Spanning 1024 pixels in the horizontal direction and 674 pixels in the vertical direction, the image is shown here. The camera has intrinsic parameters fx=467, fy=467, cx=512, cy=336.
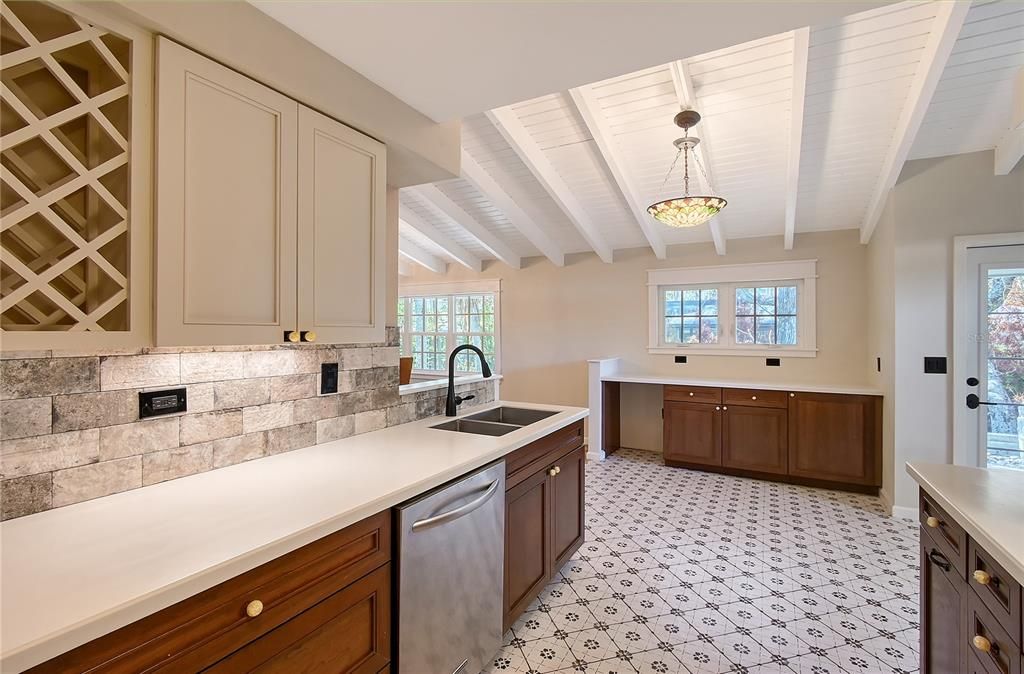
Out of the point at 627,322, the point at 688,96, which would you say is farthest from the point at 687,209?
the point at 627,322

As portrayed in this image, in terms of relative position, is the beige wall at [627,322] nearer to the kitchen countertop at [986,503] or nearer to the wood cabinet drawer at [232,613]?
the kitchen countertop at [986,503]

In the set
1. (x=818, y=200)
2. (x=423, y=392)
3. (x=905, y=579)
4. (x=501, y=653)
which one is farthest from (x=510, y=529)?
(x=818, y=200)

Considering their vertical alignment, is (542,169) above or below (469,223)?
above

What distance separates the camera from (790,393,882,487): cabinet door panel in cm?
392

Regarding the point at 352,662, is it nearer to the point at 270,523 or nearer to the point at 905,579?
the point at 270,523

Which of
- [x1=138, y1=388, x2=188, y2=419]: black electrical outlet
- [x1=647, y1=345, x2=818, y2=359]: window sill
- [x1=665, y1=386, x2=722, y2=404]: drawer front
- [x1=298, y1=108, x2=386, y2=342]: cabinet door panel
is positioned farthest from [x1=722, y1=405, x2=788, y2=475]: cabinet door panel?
[x1=138, y1=388, x2=188, y2=419]: black electrical outlet

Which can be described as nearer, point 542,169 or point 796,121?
point 796,121

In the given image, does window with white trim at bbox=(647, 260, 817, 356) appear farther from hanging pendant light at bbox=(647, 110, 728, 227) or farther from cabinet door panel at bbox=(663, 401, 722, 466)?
hanging pendant light at bbox=(647, 110, 728, 227)

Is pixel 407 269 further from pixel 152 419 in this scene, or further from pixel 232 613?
pixel 232 613

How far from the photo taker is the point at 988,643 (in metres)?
1.13

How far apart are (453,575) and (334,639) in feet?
1.61

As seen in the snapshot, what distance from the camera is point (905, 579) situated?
2.62 meters

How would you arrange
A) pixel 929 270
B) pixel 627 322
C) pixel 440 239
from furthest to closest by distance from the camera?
pixel 440 239
pixel 627 322
pixel 929 270

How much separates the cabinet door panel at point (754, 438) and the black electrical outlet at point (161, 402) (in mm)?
4351
